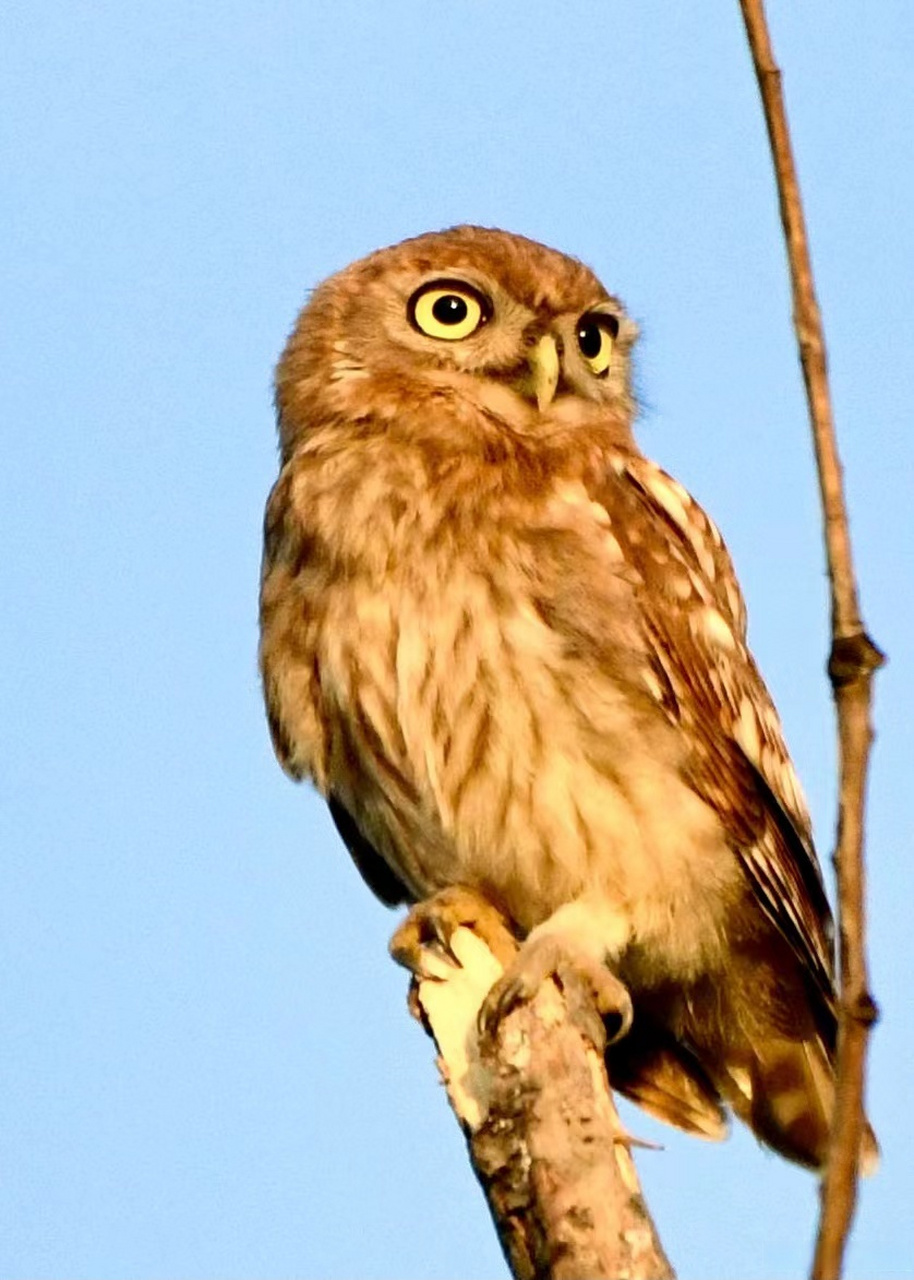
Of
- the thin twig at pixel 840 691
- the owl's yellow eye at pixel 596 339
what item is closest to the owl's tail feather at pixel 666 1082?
the owl's yellow eye at pixel 596 339

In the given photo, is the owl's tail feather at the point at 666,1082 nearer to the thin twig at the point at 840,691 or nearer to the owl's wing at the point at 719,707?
the owl's wing at the point at 719,707

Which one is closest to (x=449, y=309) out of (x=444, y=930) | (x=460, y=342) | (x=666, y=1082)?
(x=460, y=342)

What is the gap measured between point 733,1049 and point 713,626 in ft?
3.47

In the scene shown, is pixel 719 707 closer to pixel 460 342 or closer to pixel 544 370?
pixel 544 370

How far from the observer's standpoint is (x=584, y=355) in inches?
220

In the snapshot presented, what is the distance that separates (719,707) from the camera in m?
4.91

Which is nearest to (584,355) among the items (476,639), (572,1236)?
(476,639)

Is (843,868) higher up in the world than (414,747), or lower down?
lower down

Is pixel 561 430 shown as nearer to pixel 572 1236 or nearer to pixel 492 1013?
pixel 492 1013

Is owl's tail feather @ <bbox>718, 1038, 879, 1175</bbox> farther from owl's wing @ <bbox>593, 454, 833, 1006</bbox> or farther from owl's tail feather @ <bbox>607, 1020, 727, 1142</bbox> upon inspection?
owl's wing @ <bbox>593, 454, 833, 1006</bbox>

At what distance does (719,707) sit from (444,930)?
89cm

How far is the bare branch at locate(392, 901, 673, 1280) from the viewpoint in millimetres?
3201

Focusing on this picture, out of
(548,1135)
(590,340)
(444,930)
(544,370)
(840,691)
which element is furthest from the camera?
(590,340)

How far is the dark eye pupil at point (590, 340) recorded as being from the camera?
560cm
